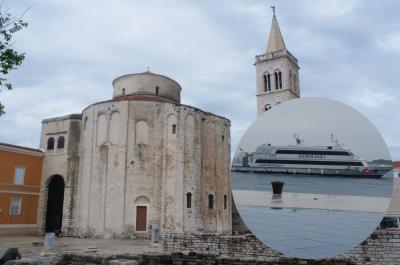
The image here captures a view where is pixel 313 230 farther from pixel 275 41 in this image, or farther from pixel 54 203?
pixel 275 41

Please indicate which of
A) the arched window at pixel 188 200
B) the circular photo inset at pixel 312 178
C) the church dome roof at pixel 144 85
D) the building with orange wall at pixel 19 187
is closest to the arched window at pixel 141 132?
the church dome roof at pixel 144 85

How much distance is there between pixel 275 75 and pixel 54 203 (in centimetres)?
2985

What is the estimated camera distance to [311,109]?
5402mm

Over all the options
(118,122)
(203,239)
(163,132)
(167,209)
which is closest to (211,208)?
(167,209)

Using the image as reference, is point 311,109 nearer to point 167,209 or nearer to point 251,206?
point 251,206

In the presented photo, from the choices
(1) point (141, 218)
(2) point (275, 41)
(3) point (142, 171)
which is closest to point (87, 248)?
(1) point (141, 218)

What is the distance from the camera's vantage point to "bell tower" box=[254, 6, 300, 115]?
45000mm

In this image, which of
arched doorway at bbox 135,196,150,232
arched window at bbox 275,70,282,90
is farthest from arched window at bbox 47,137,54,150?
arched window at bbox 275,70,282,90

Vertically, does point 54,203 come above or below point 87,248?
above

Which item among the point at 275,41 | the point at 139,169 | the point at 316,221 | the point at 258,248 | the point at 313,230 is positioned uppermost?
the point at 275,41

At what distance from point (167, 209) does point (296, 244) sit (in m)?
23.1

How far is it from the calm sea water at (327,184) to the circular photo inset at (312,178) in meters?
0.01

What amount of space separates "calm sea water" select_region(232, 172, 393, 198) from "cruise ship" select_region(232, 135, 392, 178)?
8 cm

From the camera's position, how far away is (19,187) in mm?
→ 30109
